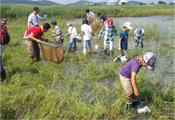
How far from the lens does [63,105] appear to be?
3.04 metres

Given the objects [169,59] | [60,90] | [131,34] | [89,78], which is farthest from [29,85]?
[131,34]

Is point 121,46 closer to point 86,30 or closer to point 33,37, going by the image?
point 86,30

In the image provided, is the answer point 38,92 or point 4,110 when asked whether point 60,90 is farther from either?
point 4,110

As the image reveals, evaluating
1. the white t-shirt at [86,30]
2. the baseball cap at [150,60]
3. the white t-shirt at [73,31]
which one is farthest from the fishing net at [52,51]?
the baseball cap at [150,60]

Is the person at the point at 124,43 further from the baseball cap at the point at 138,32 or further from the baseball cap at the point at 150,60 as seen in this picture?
the baseball cap at the point at 150,60

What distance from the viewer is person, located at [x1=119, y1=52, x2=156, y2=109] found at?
2457 millimetres

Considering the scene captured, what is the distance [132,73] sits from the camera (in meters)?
2.59

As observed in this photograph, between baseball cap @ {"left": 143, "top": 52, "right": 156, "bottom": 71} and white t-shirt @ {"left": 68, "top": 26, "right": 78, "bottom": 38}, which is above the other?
white t-shirt @ {"left": 68, "top": 26, "right": 78, "bottom": 38}

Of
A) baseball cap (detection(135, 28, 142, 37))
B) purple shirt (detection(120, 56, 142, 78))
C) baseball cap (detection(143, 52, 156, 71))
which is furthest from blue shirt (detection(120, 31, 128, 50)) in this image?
baseball cap (detection(143, 52, 156, 71))

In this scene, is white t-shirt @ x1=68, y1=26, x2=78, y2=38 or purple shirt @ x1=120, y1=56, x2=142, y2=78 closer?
purple shirt @ x1=120, y1=56, x2=142, y2=78

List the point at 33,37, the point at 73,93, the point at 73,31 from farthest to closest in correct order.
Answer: the point at 73,31 → the point at 33,37 → the point at 73,93

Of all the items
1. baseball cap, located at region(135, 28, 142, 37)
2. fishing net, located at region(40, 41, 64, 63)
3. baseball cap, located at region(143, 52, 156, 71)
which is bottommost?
fishing net, located at region(40, 41, 64, 63)

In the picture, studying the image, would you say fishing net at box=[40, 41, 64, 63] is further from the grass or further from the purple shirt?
the purple shirt

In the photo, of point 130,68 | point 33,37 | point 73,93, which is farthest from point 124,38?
point 33,37
